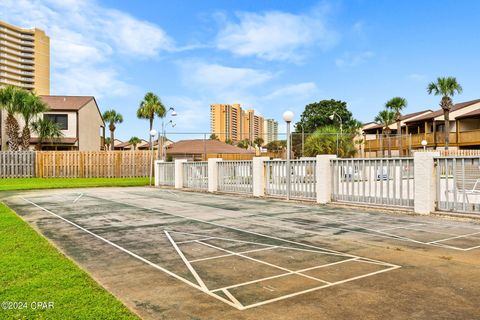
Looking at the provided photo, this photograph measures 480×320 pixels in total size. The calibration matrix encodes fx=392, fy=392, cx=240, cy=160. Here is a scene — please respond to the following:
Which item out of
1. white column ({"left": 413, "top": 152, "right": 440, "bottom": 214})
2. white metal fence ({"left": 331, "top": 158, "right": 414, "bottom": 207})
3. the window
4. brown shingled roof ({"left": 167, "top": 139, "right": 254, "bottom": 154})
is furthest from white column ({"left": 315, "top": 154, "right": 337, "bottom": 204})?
the window

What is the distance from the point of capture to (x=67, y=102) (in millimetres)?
42938

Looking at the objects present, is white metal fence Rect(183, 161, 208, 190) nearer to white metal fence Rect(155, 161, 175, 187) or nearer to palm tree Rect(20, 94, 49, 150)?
white metal fence Rect(155, 161, 175, 187)

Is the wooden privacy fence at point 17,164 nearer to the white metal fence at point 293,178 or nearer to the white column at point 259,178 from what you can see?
the white column at point 259,178

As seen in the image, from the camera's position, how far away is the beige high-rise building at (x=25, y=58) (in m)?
153

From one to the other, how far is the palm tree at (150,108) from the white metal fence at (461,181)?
4453cm

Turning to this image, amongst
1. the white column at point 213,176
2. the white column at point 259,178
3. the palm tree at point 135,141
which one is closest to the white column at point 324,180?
the white column at point 259,178

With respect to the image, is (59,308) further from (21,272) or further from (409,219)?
(409,219)

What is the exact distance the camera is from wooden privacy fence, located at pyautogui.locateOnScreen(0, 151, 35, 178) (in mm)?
32094

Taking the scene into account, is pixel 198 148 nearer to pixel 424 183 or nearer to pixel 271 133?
pixel 271 133

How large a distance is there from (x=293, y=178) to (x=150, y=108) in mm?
39542

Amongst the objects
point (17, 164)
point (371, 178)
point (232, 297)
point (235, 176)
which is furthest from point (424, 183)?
point (17, 164)

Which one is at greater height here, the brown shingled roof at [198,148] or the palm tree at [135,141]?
the palm tree at [135,141]

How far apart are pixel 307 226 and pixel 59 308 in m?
6.04

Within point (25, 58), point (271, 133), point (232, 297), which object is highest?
point (25, 58)
